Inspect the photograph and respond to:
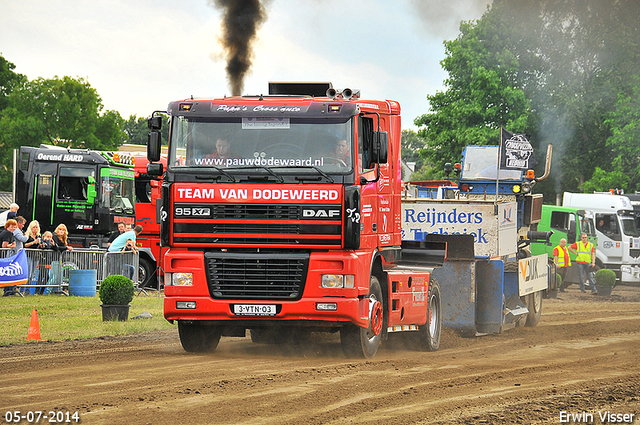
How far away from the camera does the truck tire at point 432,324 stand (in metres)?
13.1

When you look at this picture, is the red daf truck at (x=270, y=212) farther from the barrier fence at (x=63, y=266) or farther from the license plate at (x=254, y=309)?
the barrier fence at (x=63, y=266)

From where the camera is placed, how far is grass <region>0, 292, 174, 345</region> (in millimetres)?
13594

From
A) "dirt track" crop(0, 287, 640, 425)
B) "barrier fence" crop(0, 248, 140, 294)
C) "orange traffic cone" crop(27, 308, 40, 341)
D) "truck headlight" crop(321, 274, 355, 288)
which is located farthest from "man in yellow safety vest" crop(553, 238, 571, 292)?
"orange traffic cone" crop(27, 308, 40, 341)

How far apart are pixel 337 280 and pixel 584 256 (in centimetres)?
2033

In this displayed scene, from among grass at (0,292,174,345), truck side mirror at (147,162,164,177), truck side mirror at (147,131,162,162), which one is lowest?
grass at (0,292,174,345)

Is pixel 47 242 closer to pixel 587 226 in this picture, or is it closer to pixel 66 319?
pixel 66 319

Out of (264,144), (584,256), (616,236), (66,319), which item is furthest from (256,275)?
(616,236)

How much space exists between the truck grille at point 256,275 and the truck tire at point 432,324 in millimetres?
3214

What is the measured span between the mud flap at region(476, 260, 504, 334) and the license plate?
558cm

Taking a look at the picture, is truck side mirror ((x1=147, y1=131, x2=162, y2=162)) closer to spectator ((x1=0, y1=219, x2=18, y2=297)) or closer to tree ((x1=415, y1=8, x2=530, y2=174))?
spectator ((x1=0, y1=219, x2=18, y2=297))

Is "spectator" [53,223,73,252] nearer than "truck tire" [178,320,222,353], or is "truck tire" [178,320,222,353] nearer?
"truck tire" [178,320,222,353]

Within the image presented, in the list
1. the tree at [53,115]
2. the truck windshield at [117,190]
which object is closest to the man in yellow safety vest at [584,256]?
the truck windshield at [117,190]

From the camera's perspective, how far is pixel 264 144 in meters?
10.7

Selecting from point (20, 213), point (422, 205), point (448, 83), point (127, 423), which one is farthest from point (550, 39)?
point (127, 423)
